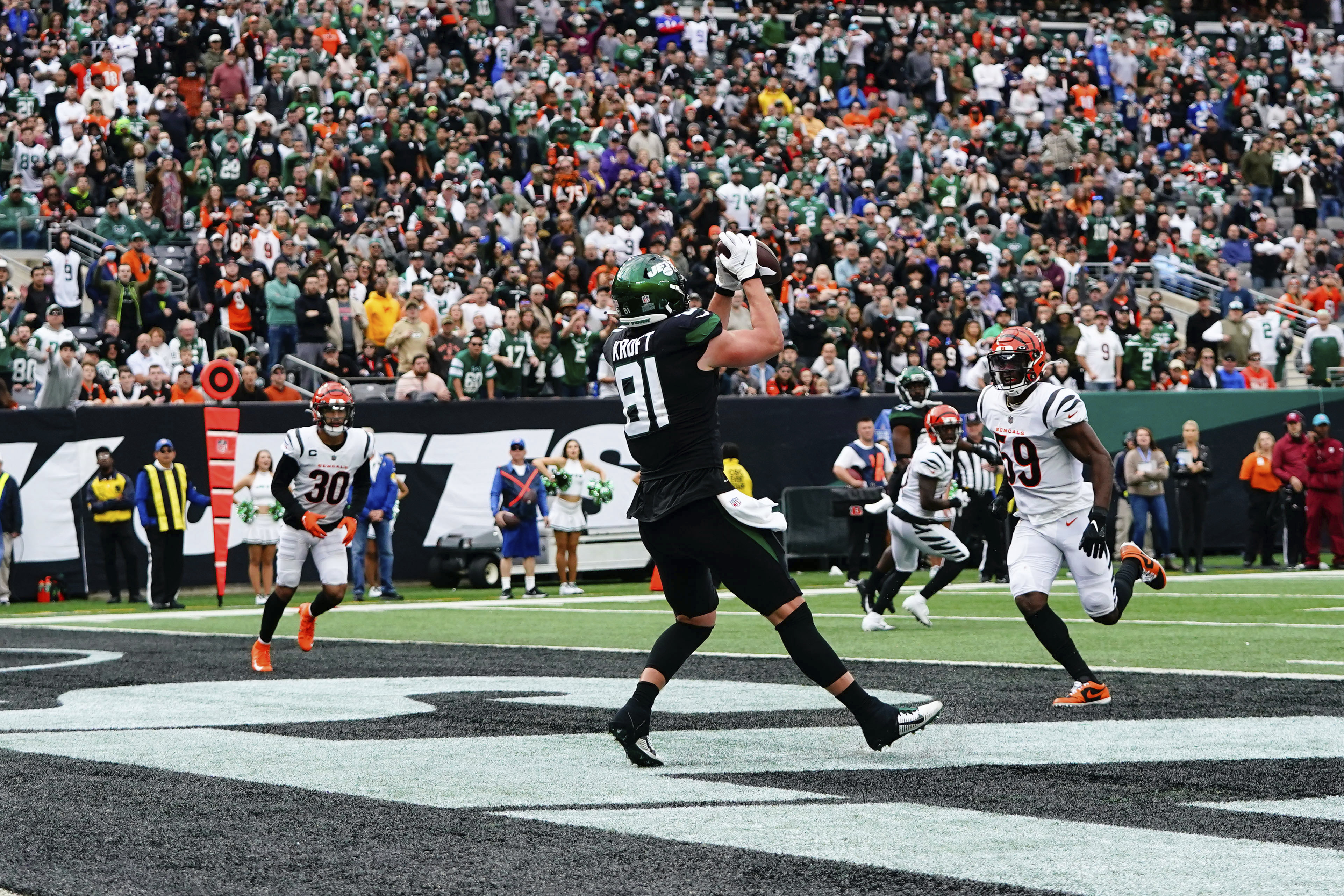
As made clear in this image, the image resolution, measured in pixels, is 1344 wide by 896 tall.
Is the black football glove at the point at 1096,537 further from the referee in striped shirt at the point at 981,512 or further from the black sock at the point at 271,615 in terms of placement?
the referee in striped shirt at the point at 981,512

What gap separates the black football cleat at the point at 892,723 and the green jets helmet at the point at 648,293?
5.70 ft

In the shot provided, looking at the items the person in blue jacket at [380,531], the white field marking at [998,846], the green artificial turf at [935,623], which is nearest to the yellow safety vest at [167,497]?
the green artificial turf at [935,623]

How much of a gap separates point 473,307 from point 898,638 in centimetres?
964

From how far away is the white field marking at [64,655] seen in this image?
37.7ft

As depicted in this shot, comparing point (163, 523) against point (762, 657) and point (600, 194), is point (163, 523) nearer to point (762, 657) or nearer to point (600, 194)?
point (600, 194)

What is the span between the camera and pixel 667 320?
684 cm

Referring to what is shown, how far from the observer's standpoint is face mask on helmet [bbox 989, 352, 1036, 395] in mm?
8883

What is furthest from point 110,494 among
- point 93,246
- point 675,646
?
point 675,646

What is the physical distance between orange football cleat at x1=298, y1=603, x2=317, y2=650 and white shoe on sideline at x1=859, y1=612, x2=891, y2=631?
4114mm

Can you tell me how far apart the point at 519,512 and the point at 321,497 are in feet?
24.4

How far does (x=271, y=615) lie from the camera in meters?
11.4

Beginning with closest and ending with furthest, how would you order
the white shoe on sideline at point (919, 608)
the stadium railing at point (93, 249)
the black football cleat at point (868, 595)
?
the white shoe on sideline at point (919, 608), the black football cleat at point (868, 595), the stadium railing at point (93, 249)

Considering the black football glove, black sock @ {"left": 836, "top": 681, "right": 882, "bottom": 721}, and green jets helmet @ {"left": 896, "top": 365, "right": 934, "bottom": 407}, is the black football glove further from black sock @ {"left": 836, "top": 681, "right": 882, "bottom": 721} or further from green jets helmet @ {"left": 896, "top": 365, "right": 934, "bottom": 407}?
green jets helmet @ {"left": 896, "top": 365, "right": 934, "bottom": 407}

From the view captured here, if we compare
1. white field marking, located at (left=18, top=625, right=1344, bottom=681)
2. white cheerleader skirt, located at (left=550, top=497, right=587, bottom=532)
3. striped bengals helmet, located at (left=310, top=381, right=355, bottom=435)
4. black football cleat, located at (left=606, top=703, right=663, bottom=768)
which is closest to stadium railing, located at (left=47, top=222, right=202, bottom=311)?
white cheerleader skirt, located at (left=550, top=497, right=587, bottom=532)
